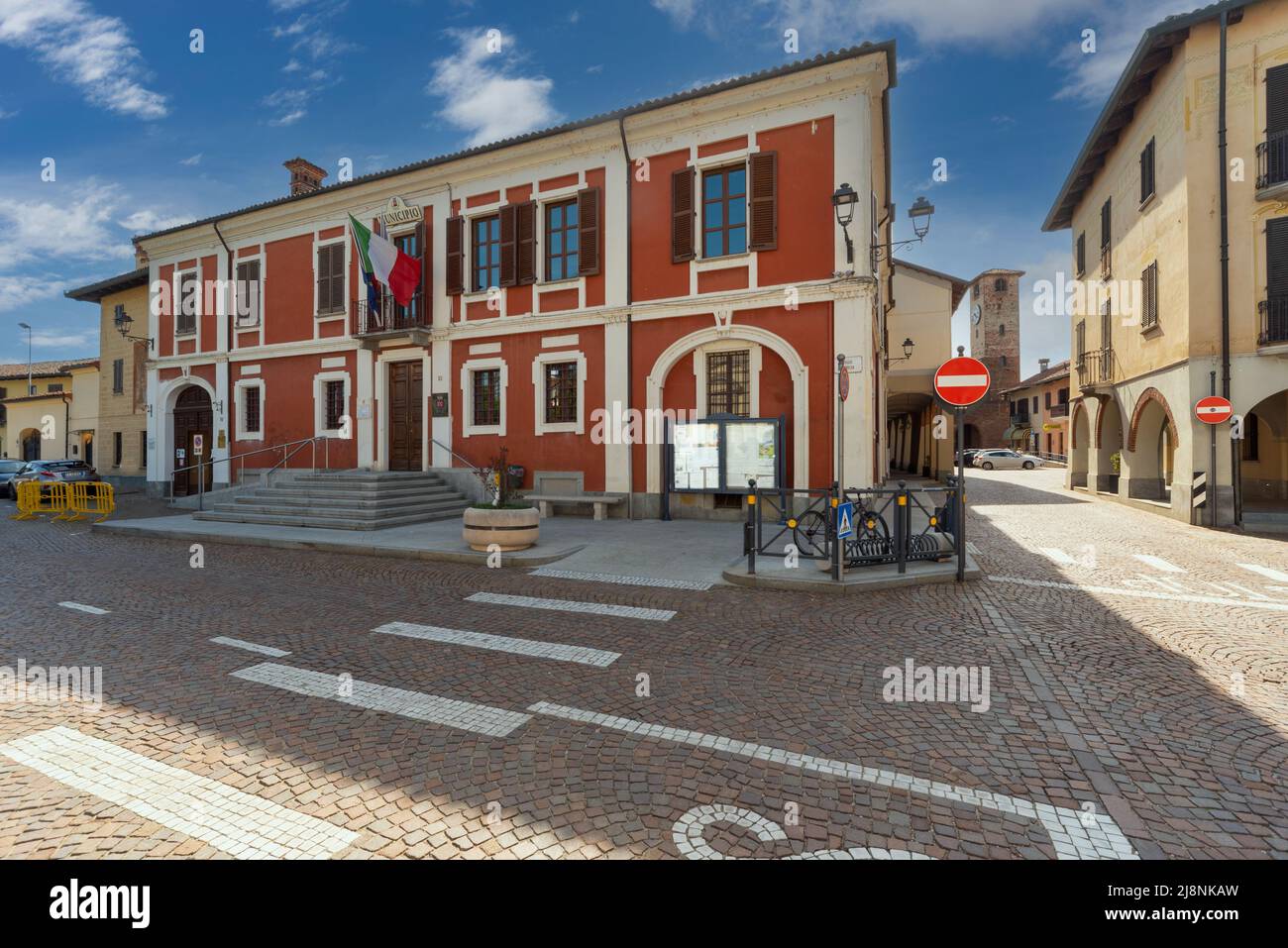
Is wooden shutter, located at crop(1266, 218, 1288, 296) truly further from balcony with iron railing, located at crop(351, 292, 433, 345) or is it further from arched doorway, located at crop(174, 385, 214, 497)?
arched doorway, located at crop(174, 385, 214, 497)

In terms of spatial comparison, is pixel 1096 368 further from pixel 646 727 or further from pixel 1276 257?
pixel 646 727

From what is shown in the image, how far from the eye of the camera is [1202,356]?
543 inches

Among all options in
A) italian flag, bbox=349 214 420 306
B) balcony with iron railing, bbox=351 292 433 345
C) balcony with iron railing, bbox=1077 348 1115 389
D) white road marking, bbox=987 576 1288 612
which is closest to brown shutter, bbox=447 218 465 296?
italian flag, bbox=349 214 420 306

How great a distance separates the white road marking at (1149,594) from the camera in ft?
22.4

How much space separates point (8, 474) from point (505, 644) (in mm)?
29166

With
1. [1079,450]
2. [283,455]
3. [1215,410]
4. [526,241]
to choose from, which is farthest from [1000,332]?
[283,455]

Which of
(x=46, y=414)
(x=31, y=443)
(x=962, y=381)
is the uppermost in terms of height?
(x=46, y=414)

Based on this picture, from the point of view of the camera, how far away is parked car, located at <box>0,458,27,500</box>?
73.5 feet

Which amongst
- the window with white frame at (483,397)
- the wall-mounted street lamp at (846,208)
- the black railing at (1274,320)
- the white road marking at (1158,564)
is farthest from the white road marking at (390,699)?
the black railing at (1274,320)

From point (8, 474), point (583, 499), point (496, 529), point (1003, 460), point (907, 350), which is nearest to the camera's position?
point (496, 529)

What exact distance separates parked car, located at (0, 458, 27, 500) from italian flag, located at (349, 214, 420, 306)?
17882mm

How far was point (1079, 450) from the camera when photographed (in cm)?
2359

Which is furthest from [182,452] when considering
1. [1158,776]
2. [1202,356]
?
[1202,356]
